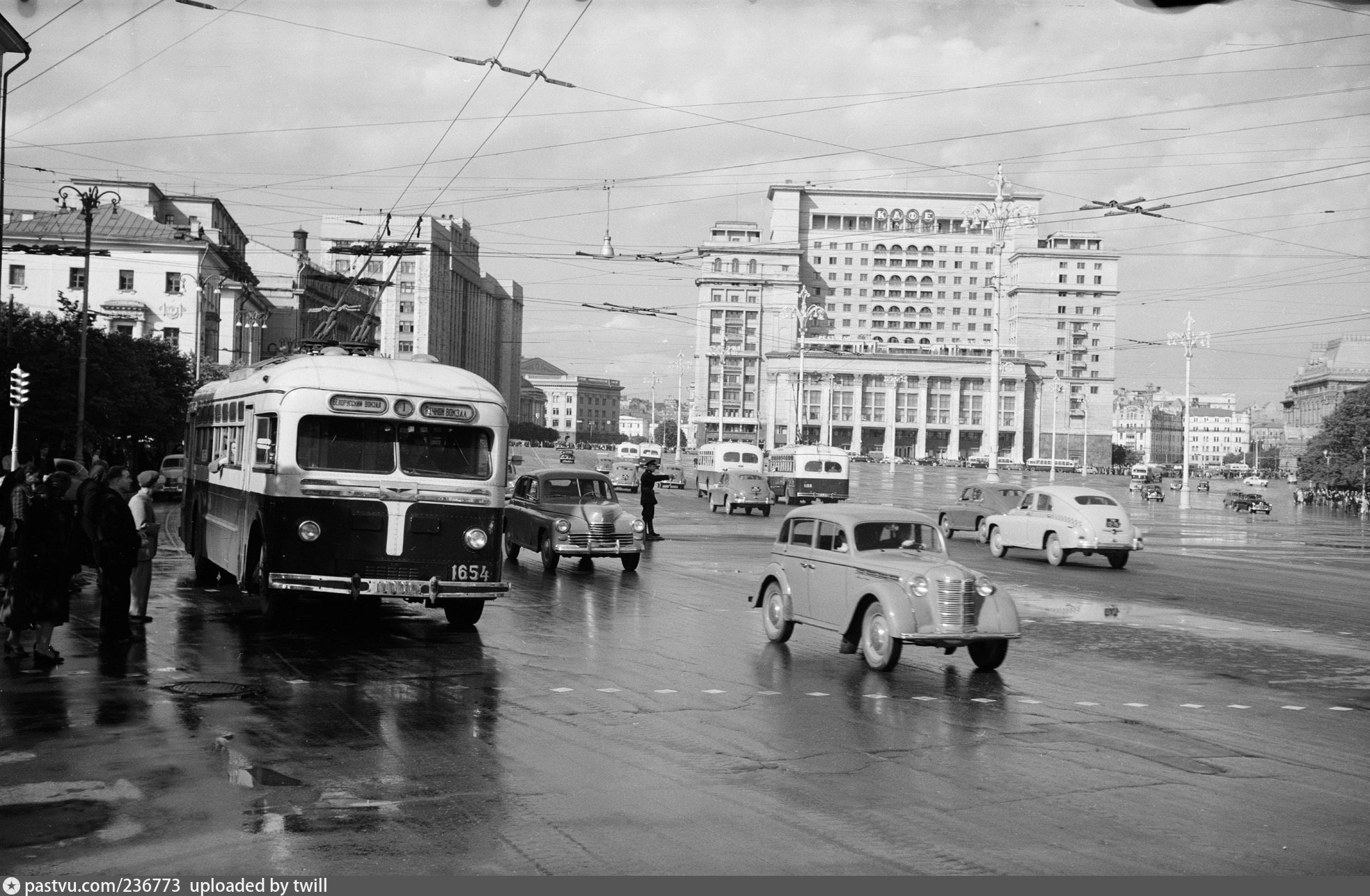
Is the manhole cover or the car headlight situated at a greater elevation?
the car headlight

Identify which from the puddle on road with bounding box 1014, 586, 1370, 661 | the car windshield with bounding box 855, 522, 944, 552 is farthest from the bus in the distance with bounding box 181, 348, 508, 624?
the puddle on road with bounding box 1014, 586, 1370, 661

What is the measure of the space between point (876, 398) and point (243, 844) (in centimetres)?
16673

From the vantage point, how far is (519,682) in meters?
11.7

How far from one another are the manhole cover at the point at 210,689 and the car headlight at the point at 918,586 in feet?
20.0

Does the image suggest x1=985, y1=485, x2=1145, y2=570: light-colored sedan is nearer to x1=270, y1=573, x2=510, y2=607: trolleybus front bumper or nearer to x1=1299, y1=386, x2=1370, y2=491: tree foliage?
x1=270, y1=573, x2=510, y2=607: trolleybus front bumper

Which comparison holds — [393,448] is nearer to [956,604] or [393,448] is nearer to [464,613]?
[464,613]

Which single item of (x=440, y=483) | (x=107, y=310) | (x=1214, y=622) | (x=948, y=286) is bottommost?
(x=1214, y=622)

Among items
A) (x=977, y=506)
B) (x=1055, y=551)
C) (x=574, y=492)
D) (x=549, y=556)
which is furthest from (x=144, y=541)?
(x=977, y=506)

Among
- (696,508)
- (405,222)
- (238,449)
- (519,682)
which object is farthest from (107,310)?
(519,682)

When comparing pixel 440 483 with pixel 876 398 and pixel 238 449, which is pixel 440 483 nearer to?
pixel 238 449

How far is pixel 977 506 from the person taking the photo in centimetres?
3834

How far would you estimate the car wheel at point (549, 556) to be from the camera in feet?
77.4

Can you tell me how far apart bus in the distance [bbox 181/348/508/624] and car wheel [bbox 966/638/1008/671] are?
5.18 meters

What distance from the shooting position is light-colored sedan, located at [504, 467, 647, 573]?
23.6 m
